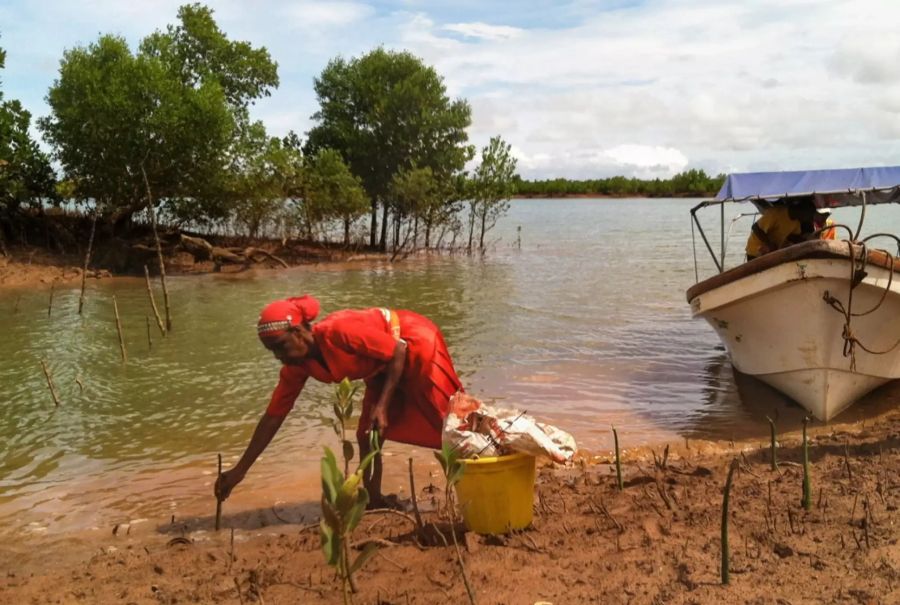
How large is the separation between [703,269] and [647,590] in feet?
75.1

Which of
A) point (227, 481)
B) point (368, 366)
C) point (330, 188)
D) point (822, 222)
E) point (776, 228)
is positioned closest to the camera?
point (368, 366)

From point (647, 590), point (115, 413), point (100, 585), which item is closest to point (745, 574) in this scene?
point (647, 590)

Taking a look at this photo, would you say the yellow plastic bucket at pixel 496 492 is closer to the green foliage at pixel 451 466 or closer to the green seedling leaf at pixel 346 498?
the green foliage at pixel 451 466

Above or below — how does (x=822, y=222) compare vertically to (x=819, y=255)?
above

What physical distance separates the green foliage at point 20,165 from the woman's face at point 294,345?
17.2 m

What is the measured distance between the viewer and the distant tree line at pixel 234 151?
19359 millimetres

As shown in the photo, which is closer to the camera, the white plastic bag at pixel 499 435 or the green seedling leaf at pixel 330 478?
the green seedling leaf at pixel 330 478

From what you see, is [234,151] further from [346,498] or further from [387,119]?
[346,498]

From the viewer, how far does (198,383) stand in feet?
32.0

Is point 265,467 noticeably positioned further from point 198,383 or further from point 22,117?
point 22,117

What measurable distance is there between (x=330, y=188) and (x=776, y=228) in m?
17.4

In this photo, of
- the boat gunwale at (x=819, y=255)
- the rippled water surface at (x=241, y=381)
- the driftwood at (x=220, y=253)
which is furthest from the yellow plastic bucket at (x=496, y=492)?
the driftwood at (x=220, y=253)

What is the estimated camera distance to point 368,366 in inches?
175

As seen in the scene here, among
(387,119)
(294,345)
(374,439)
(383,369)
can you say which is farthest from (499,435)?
(387,119)
